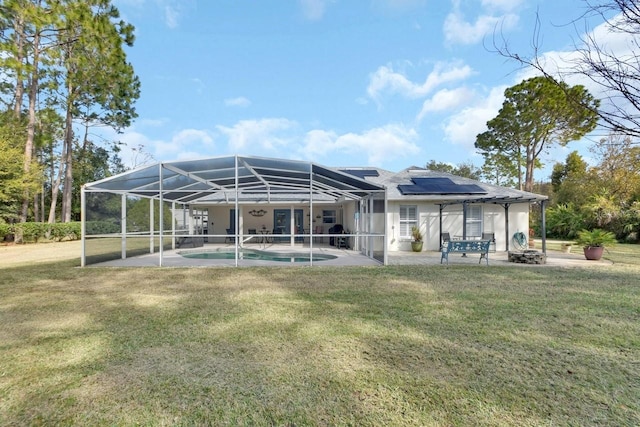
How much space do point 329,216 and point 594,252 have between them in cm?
1211

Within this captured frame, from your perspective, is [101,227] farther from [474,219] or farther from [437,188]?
[474,219]

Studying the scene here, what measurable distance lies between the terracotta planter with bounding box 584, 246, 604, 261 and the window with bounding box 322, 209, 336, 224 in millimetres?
11698

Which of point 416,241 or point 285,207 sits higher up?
point 285,207

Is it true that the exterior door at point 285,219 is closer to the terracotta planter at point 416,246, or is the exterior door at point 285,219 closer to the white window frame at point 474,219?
the terracotta planter at point 416,246

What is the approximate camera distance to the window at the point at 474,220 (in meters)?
14.6

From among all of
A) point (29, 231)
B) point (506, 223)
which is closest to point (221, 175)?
point (506, 223)

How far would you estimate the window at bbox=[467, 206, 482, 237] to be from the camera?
14586 millimetres

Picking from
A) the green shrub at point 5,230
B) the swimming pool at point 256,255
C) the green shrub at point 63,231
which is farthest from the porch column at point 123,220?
the green shrub at point 63,231

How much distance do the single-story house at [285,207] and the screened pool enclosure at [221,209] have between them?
0.12 feet

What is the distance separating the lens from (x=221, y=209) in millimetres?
19422

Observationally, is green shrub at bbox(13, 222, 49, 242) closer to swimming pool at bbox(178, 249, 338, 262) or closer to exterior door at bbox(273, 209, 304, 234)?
swimming pool at bbox(178, 249, 338, 262)

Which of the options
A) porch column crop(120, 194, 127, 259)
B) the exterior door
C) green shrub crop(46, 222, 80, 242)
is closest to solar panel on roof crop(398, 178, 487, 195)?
the exterior door

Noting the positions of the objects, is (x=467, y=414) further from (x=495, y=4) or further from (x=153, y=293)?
(x=153, y=293)

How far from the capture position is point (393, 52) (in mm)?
14781
